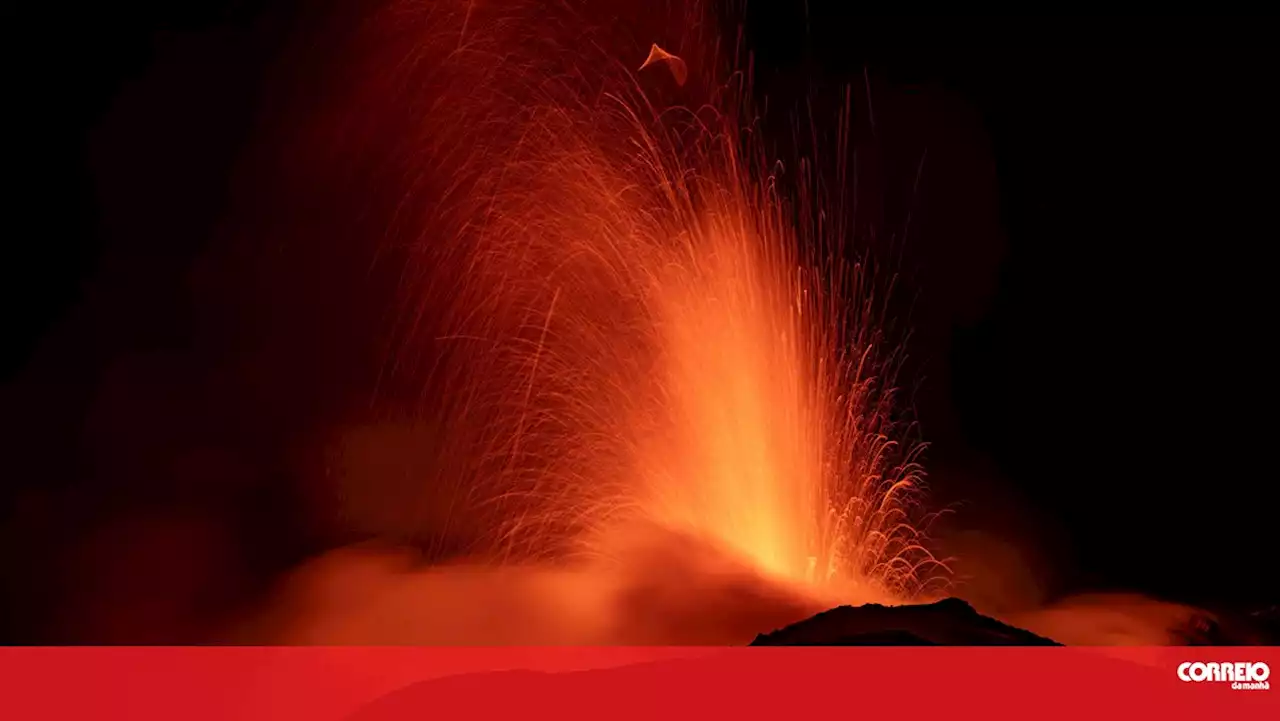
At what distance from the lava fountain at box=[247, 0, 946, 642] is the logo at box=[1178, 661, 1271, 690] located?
369 centimetres

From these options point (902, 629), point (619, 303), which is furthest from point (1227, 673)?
point (619, 303)

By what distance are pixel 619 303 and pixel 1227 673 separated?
6310 millimetres

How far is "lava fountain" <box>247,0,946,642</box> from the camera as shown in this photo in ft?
33.7

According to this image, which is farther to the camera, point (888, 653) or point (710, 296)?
point (710, 296)

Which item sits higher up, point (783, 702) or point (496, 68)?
point (496, 68)

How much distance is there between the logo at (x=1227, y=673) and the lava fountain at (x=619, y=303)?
3.69m

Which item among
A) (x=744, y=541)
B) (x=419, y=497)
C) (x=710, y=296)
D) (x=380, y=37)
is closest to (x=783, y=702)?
(x=744, y=541)

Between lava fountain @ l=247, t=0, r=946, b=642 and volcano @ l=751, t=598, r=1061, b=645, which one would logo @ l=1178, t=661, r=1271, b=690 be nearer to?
volcano @ l=751, t=598, r=1061, b=645

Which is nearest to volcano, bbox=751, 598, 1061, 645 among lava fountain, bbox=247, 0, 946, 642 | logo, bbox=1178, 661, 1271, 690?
logo, bbox=1178, 661, 1271, 690

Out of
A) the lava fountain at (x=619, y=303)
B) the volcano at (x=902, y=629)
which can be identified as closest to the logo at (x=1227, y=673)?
the volcano at (x=902, y=629)

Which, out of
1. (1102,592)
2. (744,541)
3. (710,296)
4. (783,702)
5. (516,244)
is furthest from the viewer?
(1102,592)

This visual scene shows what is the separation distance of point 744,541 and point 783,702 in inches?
162

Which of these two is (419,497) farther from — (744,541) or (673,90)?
(673,90)

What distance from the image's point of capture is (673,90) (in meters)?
11.3
